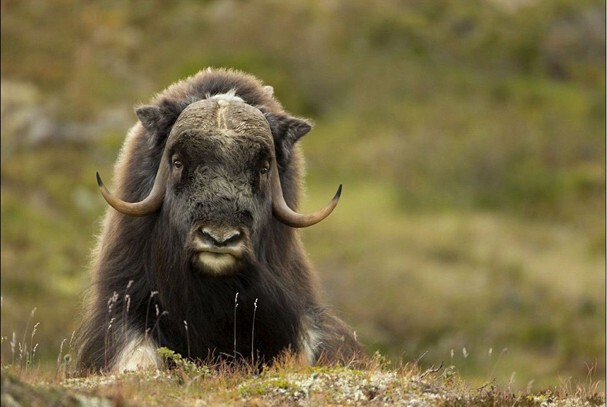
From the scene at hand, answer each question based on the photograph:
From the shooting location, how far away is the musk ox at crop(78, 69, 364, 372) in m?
7.06

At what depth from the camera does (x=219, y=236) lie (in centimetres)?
686

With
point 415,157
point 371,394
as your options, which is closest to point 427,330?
point 415,157

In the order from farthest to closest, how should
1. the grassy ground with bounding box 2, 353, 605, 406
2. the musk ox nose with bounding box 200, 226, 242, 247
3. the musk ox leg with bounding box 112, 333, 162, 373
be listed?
the musk ox leg with bounding box 112, 333, 162, 373, the musk ox nose with bounding box 200, 226, 242, 247, the grassy ground with bounding box 2, 353, 605, 406

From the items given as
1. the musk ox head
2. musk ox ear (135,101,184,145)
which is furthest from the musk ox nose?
musk ox ear (135,101,184,145)

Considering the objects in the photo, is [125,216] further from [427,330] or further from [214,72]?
[427,330]

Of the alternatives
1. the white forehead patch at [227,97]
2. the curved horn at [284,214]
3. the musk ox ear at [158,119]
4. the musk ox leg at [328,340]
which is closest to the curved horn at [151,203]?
the musk ox ear at [158,119]

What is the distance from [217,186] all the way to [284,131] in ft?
2.87

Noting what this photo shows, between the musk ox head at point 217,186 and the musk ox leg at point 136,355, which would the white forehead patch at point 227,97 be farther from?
the musk ox leg at point 136,355

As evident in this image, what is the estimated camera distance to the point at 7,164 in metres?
29.6

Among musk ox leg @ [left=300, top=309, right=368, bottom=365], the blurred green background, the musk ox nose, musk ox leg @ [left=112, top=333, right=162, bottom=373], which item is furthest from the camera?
the blurred green background

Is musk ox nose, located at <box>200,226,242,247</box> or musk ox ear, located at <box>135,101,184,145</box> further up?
musk ox ear, located at <box>135,101,184,145</box>

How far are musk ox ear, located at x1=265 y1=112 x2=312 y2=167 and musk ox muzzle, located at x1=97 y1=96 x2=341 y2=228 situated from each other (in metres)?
0.16

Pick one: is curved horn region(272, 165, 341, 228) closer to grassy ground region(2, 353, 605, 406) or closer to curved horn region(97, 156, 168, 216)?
curved horn region(97, 156, 168, 216)

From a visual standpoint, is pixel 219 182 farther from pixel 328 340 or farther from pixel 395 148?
pixel 395 148
